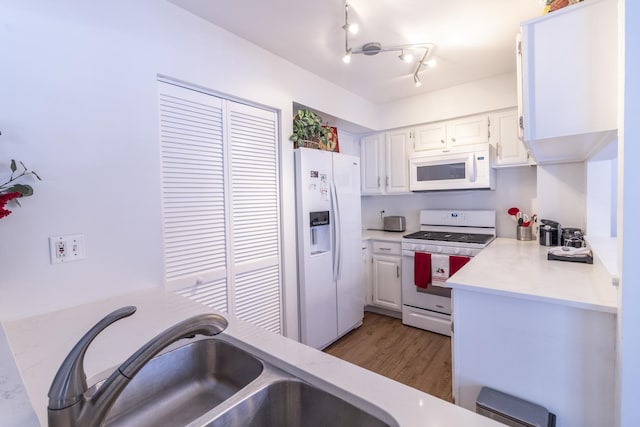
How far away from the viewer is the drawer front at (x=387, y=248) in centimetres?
318

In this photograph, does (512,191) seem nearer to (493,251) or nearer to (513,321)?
(493,251)

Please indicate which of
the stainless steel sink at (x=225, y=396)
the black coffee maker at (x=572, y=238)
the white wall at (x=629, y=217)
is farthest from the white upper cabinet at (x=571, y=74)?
the stainless steel sink at (x=225, y=396)

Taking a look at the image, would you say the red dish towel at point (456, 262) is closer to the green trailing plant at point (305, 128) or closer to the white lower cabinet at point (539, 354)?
the white lower cabinet at point (539, 354)

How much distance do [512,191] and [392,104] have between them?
160cm

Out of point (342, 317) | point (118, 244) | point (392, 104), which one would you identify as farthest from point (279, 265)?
point (392, 104)

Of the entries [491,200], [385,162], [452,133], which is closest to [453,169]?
[452,133]

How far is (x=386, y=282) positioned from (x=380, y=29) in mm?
2378

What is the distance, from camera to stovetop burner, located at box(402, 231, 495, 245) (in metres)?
2.81

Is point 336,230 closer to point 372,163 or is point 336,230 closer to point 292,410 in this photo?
point 372,163

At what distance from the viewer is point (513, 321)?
1.38 metres

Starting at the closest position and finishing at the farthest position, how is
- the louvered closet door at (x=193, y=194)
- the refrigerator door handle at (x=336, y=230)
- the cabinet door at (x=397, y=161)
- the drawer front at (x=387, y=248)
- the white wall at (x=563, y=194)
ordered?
1. the louvered closet door at (x=193, y=194)
2. the white wall at (x=563, y=194)
3. the refrigerator door handle at (x=336, y=230)
4. the drawer front at (x=387, y=248)
5. the cabinet door at (x=397, y=161)

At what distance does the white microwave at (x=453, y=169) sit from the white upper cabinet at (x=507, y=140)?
10 cm

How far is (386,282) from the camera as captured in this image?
3.27m

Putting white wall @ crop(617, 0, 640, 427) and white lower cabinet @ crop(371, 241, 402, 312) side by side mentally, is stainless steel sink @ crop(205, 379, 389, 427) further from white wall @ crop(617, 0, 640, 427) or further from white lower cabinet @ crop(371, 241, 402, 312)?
white lower cabinet @ crop(371, 241, 402, 312)
